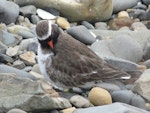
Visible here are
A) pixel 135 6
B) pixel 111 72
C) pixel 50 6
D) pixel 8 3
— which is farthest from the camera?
pixel 135 6

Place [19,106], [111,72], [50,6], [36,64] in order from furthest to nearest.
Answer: [50,6] → [36,64] → [111,72] → [19,106]

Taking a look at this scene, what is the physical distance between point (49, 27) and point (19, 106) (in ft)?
3.72

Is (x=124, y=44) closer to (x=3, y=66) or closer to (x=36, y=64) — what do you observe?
(x=36, y=64)

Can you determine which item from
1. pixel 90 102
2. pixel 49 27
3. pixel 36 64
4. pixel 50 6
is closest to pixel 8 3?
pixel 50 6

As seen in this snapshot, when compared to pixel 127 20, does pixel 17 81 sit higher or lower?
higher

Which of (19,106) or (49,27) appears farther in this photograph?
(49,27)

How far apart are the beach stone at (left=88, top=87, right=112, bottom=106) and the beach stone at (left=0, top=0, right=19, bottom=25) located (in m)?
2.82

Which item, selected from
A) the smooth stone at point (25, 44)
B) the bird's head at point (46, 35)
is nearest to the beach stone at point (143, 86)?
the bird's head at point (46, 35)

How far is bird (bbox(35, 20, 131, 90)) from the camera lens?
6664mm

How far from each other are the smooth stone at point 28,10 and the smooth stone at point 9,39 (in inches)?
47.1

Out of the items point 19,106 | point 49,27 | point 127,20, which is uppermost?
point 49,27

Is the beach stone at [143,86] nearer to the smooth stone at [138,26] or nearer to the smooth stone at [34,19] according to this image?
the smooth stone at [34,19]

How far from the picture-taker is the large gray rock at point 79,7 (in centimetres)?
975

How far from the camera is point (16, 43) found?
8164 millimetres
